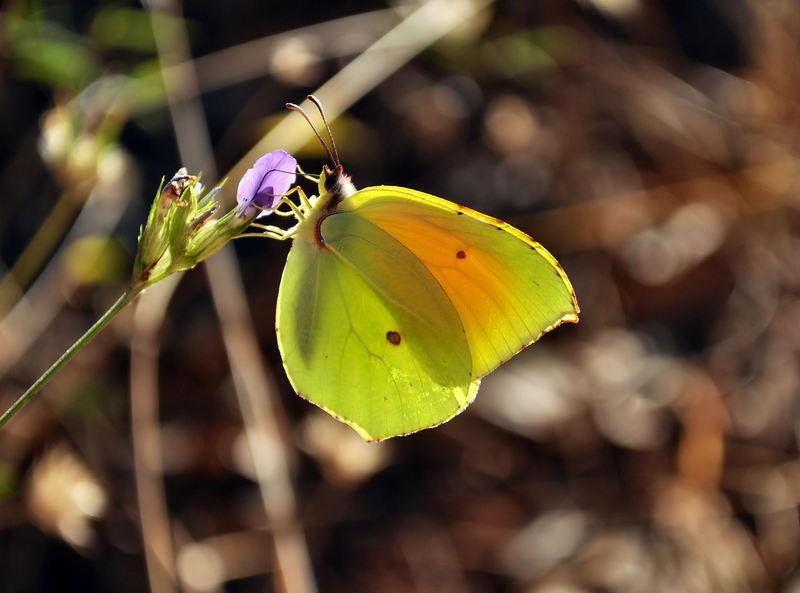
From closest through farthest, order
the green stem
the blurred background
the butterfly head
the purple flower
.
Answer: the green stem → the purple flower → the butterfly head → the blurred background

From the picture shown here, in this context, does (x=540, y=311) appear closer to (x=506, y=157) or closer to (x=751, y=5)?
(x=506, y=157)

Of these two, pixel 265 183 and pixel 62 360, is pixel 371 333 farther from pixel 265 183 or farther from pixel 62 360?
pixel 62 360

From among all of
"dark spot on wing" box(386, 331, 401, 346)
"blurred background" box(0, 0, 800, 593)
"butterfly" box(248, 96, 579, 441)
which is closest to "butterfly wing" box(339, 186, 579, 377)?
"butterfly" box(248, 96, 579, 441)

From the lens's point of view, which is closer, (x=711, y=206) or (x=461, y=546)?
(x=461, y=546)

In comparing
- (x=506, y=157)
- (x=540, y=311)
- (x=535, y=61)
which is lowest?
(x=540, y=311)

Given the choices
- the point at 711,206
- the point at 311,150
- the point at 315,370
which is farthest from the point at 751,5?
the point at 315,370

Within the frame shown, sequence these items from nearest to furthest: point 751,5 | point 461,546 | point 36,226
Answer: point 36,226
point 461,546
point 751,5

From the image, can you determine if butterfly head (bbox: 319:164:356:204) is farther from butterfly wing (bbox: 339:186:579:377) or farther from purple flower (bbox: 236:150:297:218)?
purple flower (bbox: 236:150:297:218)

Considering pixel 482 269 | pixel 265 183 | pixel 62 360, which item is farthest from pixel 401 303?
pixel 62 360
